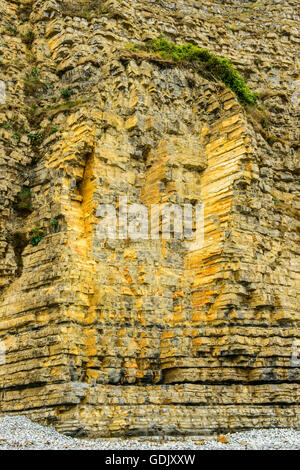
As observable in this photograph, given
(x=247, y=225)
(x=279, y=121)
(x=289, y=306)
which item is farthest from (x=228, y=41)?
(x=289, y=306)

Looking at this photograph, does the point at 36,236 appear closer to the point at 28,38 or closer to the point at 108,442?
the point at 108,442

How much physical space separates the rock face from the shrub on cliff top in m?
0.91

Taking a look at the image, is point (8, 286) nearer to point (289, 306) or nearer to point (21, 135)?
point (21, 135)

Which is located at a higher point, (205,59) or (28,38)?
(28,38)

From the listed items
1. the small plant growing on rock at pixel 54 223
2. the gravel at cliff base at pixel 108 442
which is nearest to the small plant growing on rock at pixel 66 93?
the small plant growing on rock at pixel 54 223

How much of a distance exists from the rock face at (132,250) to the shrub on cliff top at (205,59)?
910 mm

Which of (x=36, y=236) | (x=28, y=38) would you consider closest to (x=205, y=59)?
(x=28, y=38)

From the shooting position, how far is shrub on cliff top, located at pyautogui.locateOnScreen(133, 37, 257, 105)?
24484mm

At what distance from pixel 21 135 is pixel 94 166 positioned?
134 inches

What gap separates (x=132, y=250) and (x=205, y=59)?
28.3 feet

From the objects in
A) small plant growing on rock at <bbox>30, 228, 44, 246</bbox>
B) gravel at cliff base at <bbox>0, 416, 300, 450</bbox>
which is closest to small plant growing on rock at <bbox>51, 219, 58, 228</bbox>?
small plant growing on rock at <bbox>30, 228, 44, 246</bbox>

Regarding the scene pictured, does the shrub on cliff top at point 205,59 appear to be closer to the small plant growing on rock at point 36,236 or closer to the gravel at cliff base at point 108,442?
the small plant growing on rock at point 36,236

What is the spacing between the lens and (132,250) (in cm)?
2031

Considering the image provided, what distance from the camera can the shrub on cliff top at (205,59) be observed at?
24.5 metres
